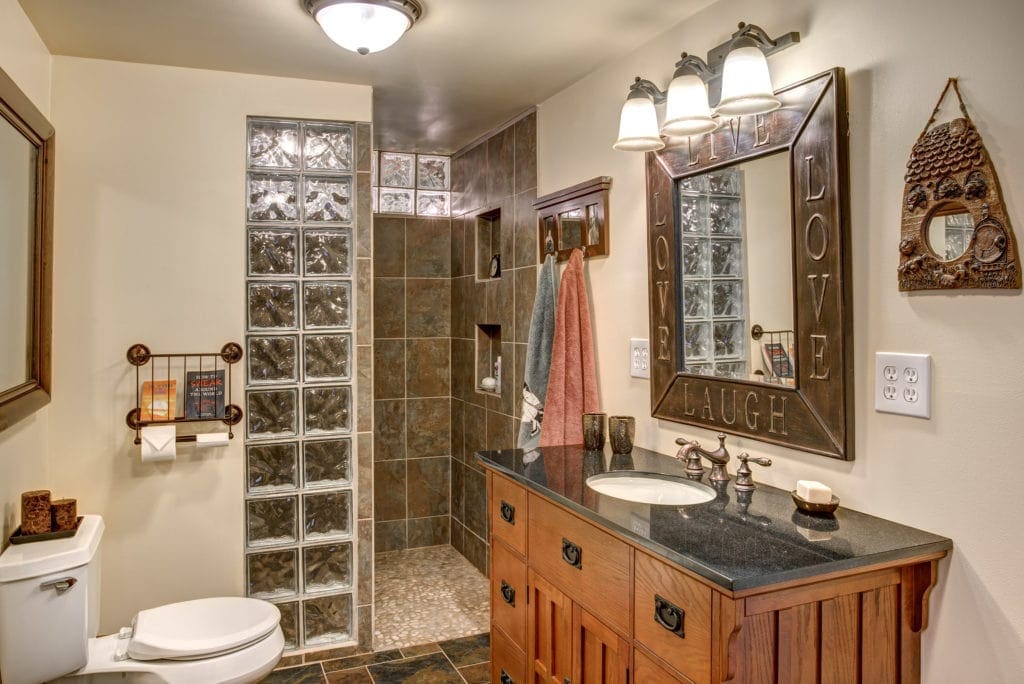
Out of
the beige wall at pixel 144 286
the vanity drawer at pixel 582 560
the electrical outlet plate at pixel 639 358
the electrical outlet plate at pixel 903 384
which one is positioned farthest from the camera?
the beige wall at pixel 144 286

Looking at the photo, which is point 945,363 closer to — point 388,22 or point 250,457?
point 388,22

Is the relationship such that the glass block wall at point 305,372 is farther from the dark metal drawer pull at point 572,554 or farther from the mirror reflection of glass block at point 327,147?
the dark metal drawer pull at point 572,554

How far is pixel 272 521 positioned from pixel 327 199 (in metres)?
1.29

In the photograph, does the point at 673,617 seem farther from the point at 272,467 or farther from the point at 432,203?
the point at 432,203

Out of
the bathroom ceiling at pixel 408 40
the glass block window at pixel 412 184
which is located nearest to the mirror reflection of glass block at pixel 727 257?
the bathroom ceiling at pixel 408 40

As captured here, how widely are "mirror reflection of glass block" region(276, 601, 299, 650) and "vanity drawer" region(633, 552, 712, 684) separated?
174 centimetres

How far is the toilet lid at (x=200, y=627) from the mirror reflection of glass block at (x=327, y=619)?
0.41m

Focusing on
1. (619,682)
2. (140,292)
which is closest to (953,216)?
(619,682)

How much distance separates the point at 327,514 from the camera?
279cm

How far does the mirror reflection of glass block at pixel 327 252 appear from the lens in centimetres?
274

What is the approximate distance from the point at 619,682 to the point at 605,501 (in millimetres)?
397

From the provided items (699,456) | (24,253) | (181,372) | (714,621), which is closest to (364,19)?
(24,253)

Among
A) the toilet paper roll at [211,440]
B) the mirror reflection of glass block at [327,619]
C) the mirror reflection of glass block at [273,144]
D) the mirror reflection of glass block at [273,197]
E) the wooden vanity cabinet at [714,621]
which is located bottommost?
the mirror reflection of glass block at [327,619]

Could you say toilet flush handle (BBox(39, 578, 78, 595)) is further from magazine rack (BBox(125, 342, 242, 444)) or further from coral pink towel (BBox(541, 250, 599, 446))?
coral pink towel (BBox(541, 250, 599, 446))
